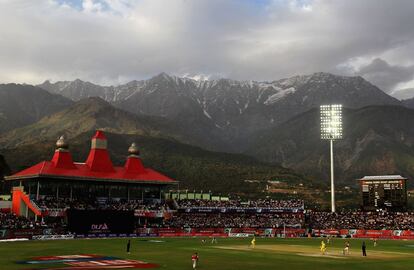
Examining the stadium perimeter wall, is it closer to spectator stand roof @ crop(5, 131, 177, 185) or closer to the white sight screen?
spectator stand roof @ crop(5, 131, 177, 185)

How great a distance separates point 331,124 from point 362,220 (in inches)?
1141

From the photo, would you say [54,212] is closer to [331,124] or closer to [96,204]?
[96,204]

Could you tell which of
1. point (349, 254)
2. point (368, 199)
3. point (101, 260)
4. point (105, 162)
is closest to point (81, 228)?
point (105, 162)

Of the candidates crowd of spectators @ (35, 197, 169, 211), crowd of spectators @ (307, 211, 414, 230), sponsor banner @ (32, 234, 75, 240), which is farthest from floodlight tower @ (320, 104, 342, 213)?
sponsor banner @ (32, 234, 75, 240)

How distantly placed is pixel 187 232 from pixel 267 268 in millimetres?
63517

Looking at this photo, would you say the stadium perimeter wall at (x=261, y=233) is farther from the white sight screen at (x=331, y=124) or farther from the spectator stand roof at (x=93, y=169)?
the white sight screen at (x=331, y=124)

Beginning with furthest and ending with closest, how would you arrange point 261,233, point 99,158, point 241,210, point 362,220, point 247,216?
1. point 247,216
2. point 241,210
3. point 99,158
4. point 362,220
5. point 261,233

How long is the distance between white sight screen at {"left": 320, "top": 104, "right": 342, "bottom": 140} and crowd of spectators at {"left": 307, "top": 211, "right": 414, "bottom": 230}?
863 inches

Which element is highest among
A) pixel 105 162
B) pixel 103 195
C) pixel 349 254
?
pixel 105 162

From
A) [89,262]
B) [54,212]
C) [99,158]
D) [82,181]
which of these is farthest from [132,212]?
[89,262]

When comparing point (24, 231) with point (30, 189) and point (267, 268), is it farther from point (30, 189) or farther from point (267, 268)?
point (267, 268)

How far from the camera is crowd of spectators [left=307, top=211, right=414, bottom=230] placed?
120 m

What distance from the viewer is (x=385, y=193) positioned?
14712 cm

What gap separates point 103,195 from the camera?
12738 cm
